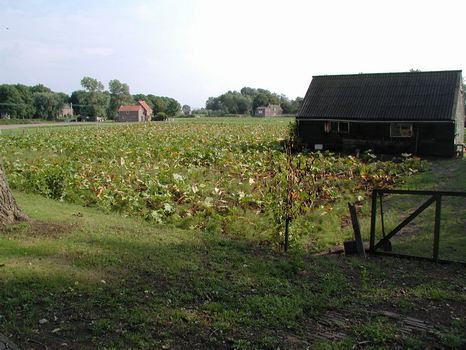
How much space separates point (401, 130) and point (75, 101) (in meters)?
124

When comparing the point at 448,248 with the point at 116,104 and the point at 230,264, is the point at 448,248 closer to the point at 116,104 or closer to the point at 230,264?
the point at 230,264

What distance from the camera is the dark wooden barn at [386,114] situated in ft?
76.6

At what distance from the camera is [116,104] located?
12412 cm

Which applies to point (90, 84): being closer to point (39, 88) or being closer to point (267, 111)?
point (39, 88)

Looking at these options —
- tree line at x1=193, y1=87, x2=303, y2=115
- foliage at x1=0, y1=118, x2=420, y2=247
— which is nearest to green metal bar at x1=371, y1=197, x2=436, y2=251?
foliage at x1=0, y1=118, x2=420, y2=247

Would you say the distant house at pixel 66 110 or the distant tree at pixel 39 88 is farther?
the distant tree at pixel 39 88

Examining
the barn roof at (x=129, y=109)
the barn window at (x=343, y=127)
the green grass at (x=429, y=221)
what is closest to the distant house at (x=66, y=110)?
the barn roof at (x=129, y=109)

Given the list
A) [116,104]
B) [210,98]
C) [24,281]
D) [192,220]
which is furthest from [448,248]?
[210,98]

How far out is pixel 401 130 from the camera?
2422cm

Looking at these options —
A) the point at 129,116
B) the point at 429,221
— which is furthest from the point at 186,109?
the point at 429,221

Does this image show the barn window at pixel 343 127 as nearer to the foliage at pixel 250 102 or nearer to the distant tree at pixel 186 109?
the foliage at pixel 250 102

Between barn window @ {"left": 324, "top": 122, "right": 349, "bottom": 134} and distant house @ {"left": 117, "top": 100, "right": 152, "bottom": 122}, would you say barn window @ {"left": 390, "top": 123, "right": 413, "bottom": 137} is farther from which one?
distant house @ {"left": 117, "top": 100, "right": 152, "bottom": 122}

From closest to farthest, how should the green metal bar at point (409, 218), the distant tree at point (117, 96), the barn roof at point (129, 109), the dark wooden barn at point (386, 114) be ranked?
the green metal bar at point (409, 218)
the dark wooden barn at point (386, 114)
the barn roof at point (129, 109)
the distant tree at point (117, 96)

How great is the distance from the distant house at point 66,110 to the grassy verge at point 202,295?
384 feet
